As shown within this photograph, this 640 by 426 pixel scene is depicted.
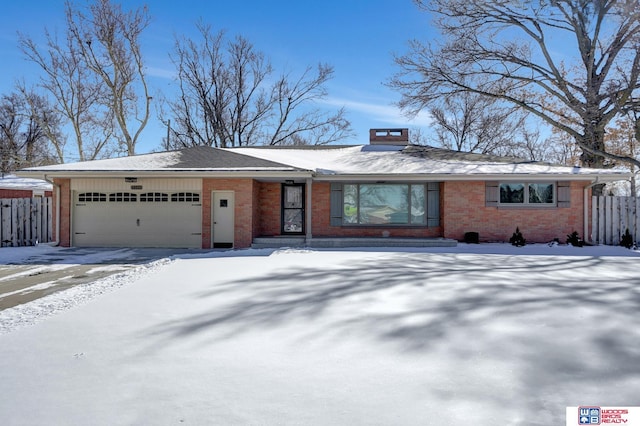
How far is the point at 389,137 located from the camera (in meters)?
18.8

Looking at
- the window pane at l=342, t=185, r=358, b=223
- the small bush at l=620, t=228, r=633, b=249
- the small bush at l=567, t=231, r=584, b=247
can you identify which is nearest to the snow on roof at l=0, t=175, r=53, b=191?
the window pane at l=342, t=185, r=358, b=223

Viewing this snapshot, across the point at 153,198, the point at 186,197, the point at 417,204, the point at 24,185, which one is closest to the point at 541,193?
the point at 417,204

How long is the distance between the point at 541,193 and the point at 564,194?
0.70m

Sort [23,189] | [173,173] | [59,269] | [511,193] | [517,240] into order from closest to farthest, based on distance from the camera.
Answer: [59,269] → [173,173] → [517,240] → [511,193] → [23,189]

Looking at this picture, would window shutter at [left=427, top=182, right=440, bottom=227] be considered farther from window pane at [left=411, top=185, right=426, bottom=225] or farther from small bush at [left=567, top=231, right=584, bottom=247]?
small bush at [left=567, top=231, right=584, bottom=247]

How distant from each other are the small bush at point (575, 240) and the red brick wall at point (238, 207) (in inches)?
416

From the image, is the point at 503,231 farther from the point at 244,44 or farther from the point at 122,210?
the point at 244,44

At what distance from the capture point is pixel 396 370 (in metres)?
3.26

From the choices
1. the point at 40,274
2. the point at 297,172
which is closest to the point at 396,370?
the point at 40,274

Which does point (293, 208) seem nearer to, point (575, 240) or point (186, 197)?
point (186, 197)

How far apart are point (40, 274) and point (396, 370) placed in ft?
25.8

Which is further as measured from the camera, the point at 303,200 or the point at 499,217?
the point at 303,200

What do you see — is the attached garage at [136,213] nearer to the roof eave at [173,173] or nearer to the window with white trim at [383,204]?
the roof eave at [173,173]

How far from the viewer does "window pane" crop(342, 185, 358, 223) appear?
14.7m
